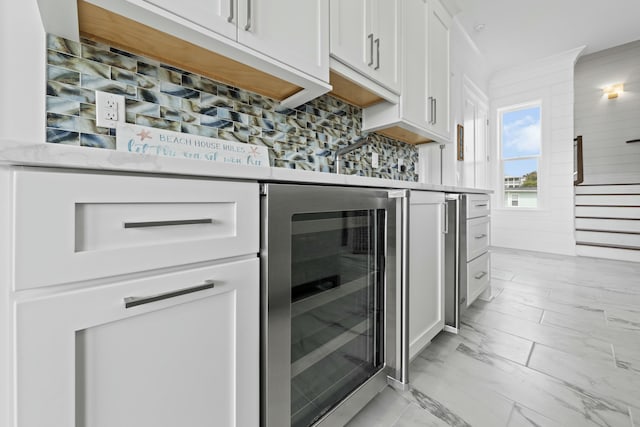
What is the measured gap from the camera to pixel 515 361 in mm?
1502

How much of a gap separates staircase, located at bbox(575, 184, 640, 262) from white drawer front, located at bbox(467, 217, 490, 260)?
11.2 feet

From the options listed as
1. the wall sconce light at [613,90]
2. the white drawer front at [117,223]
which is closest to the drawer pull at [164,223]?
the white drawer front at [117,223]

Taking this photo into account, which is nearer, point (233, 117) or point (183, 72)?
A: point (183, 72)

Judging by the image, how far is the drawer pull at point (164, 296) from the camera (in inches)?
19.9

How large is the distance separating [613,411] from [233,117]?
80.8 inches

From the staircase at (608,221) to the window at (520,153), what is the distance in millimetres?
655

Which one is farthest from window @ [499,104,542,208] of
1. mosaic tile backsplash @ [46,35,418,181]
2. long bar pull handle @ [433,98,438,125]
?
mosaic tile backsplash @ [46,35,418,181]

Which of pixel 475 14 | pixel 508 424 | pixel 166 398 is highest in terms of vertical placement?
pixel 475 14

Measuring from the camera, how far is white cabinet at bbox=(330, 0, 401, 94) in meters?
1.27

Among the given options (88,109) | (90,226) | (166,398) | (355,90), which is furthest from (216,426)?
(355,90)

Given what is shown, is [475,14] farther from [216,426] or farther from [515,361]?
[216,426]

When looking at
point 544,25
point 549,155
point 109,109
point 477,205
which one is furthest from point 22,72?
point 549,155

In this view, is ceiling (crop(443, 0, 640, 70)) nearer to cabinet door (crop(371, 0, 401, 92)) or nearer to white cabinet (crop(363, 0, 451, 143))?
white cabinet (crop(363, 0, 451, 143))

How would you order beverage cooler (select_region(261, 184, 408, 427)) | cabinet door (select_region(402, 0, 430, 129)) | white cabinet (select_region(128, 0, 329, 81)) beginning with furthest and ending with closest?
1. cabinet door (select_region(402, 0, 430, 129))
2. white cabinet (select_region(128, 0, 329, 81))
3. beverage cooler (select_region(261, 184, 408, 427))
